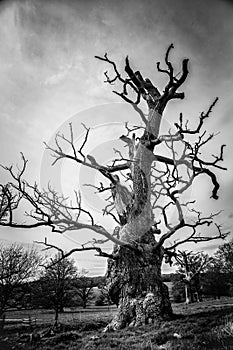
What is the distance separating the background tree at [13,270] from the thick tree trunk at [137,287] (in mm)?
8648

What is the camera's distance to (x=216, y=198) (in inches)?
459

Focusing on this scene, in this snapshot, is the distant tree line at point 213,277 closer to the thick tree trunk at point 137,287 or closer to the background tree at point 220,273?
the background tree at point 220,273

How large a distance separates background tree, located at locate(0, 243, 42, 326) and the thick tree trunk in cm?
865

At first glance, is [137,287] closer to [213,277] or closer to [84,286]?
[84,286]

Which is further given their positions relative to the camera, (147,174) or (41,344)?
(147,174)

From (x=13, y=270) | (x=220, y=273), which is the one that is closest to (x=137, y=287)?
(x=13, y=270)

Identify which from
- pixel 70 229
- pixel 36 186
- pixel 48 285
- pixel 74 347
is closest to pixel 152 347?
pixel 74 347

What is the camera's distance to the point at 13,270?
53.0 feet

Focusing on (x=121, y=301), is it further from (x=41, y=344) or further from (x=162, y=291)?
(x=41, y=344)

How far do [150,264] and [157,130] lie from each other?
577cm

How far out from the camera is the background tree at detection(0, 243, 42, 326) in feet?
50.2

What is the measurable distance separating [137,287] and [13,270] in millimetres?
10601

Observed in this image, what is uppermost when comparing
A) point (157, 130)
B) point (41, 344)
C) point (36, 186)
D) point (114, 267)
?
point (157, 130)

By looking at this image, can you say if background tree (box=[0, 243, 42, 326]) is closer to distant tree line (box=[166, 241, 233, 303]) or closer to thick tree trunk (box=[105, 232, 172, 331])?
thick tree trunk (box=[105, 232, 172, 331])
